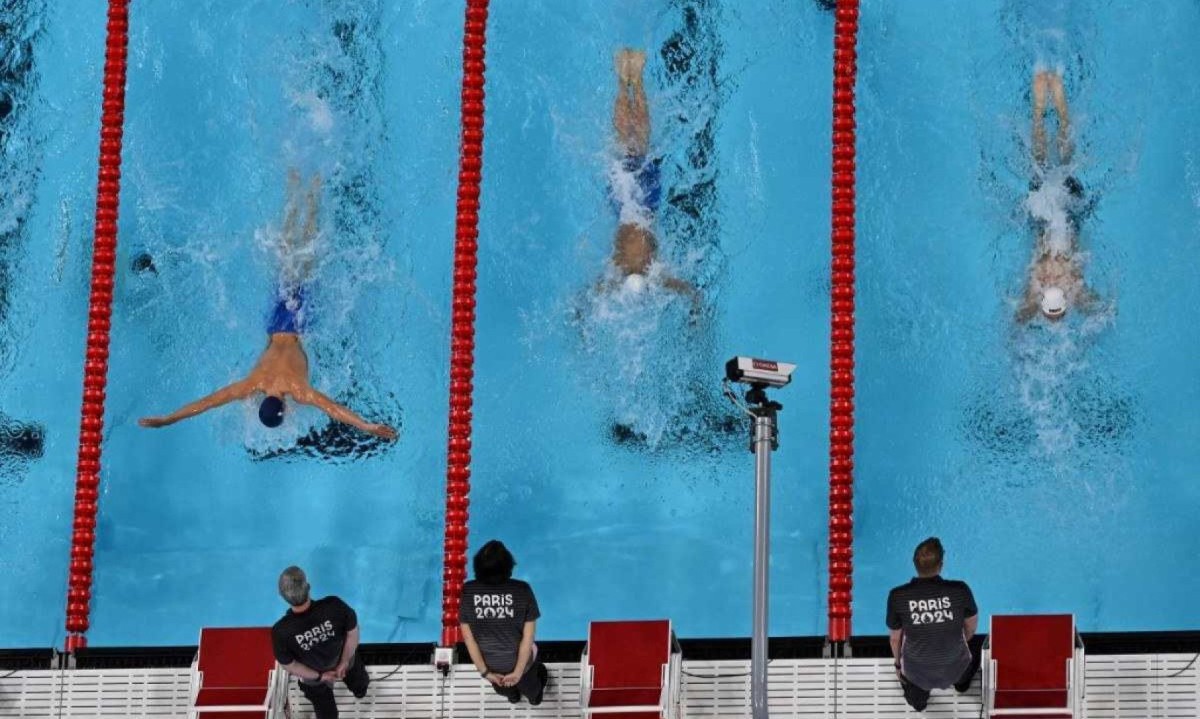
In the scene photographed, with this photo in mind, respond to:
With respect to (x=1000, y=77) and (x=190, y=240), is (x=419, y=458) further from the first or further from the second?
(x=1000, y=77)

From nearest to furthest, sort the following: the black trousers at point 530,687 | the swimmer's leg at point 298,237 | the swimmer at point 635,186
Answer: the black trousers at point 530,687
the swimmer at point 635,186
the swimmer's leg at point 298,237

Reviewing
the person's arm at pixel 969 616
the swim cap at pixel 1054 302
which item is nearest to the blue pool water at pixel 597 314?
the swim cap at pixel 1054 302

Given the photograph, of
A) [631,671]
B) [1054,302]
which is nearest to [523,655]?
[631,671]

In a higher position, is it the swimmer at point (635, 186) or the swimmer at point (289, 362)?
the swimmer at point (635, 186)

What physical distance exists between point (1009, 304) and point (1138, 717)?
9.71 ft

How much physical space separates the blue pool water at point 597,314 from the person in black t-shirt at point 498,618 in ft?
6.24

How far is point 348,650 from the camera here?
1052 centimetres

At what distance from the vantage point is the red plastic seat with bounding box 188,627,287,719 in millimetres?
10977

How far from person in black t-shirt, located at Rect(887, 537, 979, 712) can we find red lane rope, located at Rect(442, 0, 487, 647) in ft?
9.27

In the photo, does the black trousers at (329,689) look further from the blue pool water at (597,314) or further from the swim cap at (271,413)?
the swim cap at (271,413)

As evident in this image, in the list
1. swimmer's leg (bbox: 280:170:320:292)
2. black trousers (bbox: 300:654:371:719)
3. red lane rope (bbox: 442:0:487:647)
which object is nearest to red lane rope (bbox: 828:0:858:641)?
red lane rope (bbox: 442:0:487:647)

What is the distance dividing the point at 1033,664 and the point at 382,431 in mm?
4470

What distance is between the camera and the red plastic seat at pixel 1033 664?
10.5 m

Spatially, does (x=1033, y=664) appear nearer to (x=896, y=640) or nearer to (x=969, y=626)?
(x=969, y=626)
